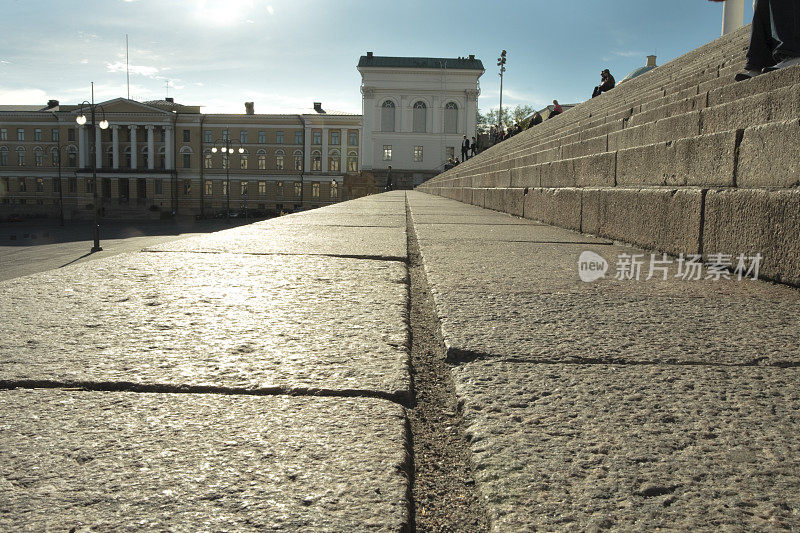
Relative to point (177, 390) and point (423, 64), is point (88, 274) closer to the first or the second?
point (177, 390)

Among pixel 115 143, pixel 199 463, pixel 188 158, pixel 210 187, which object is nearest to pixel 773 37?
pixel 199 463

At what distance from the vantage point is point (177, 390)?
1.05 metres

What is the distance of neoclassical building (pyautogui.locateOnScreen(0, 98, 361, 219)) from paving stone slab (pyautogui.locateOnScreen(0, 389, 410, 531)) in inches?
2660

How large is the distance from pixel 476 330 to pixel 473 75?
212 feet

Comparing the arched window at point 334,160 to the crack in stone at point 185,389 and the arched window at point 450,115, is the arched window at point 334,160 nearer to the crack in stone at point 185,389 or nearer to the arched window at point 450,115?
the arched window at point 450,115

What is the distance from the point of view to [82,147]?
68125 mm

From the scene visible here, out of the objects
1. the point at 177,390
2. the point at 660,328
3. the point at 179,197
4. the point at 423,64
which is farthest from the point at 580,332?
the point at 179,197

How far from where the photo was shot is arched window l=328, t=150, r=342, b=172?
6838cm

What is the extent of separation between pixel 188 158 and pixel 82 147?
12.2 meters

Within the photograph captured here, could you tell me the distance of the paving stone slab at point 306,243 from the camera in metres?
3.02

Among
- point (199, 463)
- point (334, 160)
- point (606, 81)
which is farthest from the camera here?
point (334, 160)

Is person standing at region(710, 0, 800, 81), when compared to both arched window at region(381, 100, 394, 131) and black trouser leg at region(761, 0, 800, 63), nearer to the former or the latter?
black trouser leg at region(761, 0, 800, 63)

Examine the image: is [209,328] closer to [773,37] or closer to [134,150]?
[773,37]

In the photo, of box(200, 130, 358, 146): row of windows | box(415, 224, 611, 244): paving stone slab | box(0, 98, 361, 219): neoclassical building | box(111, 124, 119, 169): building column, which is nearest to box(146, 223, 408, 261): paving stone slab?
box(415, 224, 611, 244): paving stone slab
